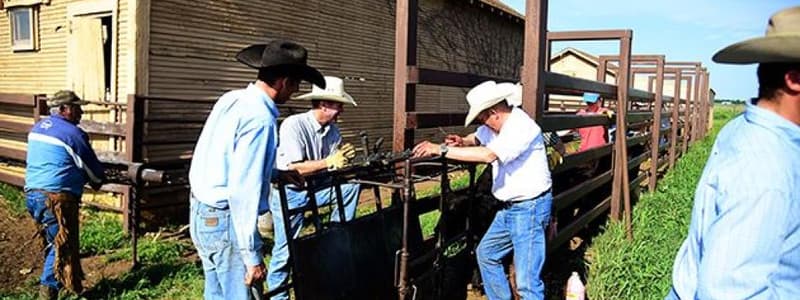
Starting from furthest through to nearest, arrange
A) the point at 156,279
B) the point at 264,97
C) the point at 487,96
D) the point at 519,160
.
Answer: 1. the point at 156,279
2. the point at 519,160
3. the point at 487,96
4. the point at 264,97

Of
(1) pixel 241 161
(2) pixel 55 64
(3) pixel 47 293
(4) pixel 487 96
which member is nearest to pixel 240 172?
(1) pixel 241 161

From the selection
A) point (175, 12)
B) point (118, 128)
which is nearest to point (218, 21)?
point (175, 12)

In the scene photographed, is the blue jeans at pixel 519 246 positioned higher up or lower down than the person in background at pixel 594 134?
lower down

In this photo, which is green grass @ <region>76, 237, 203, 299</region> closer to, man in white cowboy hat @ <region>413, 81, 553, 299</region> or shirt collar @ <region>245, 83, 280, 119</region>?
man in white cowboy hat @ <region>413, 81, 553, 299</region>

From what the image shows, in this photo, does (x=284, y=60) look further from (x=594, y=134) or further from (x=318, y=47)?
(x=318, y=47)

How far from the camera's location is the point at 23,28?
9680 mm

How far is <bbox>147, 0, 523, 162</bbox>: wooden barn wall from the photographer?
27.2ft

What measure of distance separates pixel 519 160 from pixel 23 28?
9014 millimetres

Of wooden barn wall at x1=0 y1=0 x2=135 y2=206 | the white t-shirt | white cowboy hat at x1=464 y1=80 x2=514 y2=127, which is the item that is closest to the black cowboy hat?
white cowboy hat at x1=464 y1=80 x2=514 y2=127

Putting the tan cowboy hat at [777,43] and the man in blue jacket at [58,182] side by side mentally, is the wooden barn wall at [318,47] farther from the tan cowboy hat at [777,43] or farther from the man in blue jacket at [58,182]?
the tan cowboy hat at [777,43]

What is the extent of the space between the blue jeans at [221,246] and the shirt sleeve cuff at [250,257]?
4.7 inches

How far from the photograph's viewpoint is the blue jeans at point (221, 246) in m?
3.13

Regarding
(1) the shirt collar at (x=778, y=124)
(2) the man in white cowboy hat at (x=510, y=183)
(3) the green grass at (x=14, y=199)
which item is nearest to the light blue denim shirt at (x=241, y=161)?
(2) the man in white cowboy hat at (x=510, y=183)

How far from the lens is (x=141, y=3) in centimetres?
779
